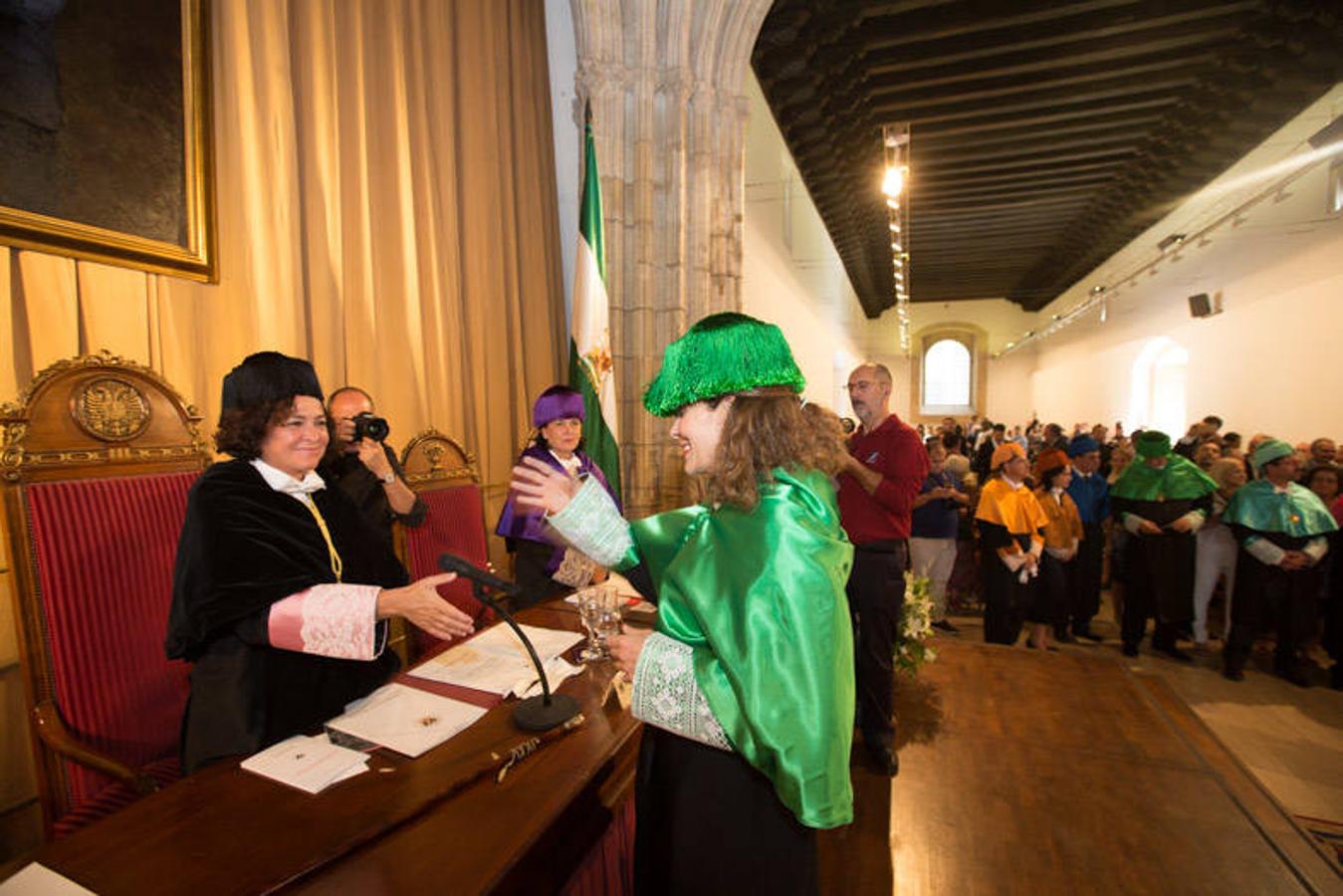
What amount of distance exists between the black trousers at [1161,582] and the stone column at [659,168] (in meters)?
3.70

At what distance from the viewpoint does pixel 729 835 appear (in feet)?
3.74

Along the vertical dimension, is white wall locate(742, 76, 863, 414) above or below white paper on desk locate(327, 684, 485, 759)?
above

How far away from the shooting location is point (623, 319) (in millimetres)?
4168

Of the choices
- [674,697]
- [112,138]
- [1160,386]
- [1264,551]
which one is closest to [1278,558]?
[1264,551]

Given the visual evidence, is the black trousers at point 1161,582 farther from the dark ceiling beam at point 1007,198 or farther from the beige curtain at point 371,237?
the dark ceiling beam at point 1007,198

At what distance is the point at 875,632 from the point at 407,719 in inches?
79.1

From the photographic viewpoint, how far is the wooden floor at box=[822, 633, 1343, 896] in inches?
74.4

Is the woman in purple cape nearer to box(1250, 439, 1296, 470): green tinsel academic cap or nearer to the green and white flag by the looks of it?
the green and white flag

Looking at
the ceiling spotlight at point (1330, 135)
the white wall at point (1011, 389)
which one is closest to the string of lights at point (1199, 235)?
the ceiling spotlight at point (1330, 135)

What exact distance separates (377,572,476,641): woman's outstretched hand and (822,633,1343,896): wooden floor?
1.60 m

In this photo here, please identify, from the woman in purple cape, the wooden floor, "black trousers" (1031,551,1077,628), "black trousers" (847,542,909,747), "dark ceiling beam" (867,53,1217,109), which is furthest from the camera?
"dark ceiling beam" (867,53,1217,109)

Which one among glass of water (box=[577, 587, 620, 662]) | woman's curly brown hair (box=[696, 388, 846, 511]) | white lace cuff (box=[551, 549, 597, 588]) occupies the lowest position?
glass of water (box=[577, 587, 620, 662])

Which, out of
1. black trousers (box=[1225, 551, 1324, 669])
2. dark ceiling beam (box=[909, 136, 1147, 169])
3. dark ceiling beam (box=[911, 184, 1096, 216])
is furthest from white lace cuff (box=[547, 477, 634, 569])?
dark ceiling beam (box=[911, 184, 1096, 216])

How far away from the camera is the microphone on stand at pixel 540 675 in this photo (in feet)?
3.94
